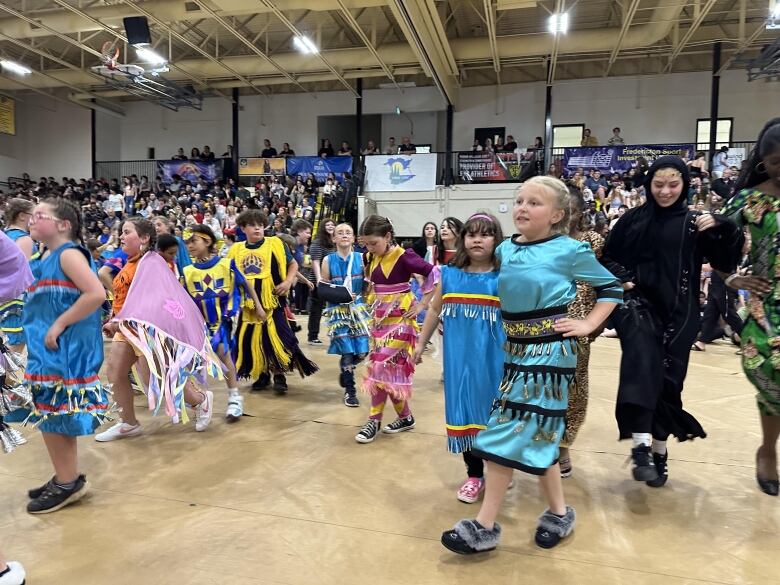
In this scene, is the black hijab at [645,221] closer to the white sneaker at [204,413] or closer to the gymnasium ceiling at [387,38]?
the white sneaker at [204,413]

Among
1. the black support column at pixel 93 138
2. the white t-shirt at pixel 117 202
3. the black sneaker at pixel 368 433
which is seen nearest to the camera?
the black sneaker at pixel 368 433

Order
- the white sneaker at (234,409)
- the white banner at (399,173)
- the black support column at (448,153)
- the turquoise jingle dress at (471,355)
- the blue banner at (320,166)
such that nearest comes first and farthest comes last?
the turquoise jingle dress at (471,355) < the white sneaker at (234,409) < the white banner at (399,173) < the black support column at (448,153) < the blue banner at (320,166)

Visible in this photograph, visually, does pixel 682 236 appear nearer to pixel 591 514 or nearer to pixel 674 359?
pixel 674 359

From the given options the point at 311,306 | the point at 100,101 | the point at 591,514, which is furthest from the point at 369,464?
the point at 100,101

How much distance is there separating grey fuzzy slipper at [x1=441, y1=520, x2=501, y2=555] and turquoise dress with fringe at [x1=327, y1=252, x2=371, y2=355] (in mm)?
2291

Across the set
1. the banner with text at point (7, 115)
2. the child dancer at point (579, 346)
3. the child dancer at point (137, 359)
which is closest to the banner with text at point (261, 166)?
the banner with text at point (7, 115)

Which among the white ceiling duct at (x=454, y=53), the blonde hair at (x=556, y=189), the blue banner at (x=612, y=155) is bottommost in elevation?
the blonde hair at (x=556, y=189)

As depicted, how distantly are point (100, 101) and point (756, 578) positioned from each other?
2438cm

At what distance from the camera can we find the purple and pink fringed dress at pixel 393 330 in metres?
3.47

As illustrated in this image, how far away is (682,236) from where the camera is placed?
2557mm

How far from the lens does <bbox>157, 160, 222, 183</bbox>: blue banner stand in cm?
1873

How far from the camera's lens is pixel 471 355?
250cm

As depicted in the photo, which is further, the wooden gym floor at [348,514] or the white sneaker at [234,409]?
the white sneaker at [234,409]

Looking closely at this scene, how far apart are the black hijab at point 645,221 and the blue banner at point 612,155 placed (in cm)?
1348
